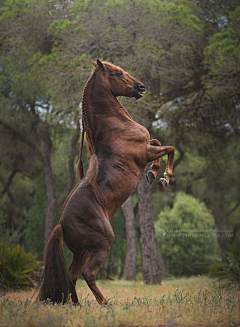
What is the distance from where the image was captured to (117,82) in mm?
5852

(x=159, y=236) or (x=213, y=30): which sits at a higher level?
(x=213, y=30)

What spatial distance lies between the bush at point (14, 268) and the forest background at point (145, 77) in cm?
366

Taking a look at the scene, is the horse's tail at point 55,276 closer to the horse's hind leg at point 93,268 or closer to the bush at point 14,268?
the horse's hind leg at point 93,268

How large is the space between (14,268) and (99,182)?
536 cm

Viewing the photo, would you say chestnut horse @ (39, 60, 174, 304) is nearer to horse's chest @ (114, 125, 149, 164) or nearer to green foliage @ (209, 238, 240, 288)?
horse's chest @ (114, 125, 149, 164)

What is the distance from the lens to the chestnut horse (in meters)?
5.31

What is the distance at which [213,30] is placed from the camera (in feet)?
43.2

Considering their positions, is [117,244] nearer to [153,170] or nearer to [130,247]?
[130,247]

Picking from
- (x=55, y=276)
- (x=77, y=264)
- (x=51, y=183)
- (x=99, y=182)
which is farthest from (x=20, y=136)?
(x=55, y=276)

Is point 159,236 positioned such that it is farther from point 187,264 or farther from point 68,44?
point 68,44

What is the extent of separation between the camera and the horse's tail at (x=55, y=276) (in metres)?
5.25

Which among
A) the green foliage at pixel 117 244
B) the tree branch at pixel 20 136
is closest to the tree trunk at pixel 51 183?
the tree branch at pixel 20 136

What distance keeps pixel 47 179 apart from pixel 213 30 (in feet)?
30.3

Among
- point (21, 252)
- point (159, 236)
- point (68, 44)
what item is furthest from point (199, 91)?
point (21, 252)
